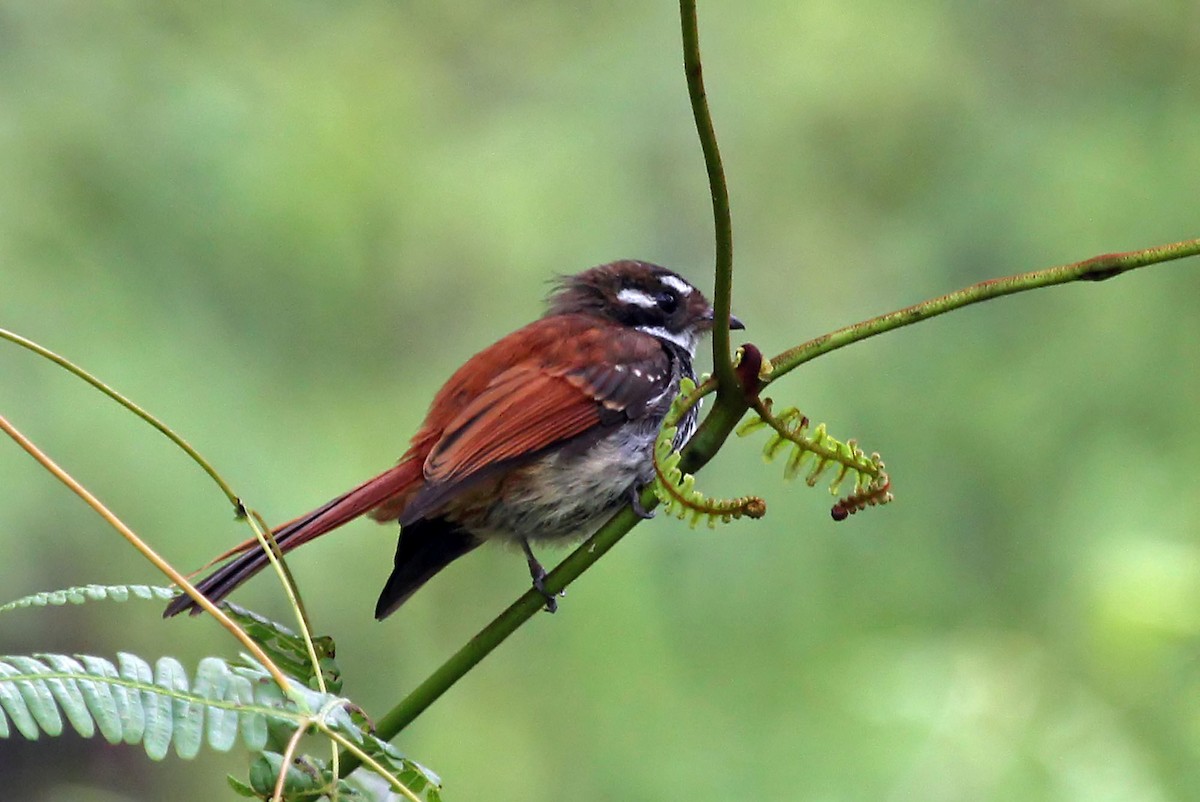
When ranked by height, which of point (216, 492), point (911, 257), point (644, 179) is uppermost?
point (911, 257)

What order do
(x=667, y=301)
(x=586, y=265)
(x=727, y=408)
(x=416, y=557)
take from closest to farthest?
1. (x=727, y=408)
2. (x=416, y=557)
3. (x=667, y=301)
4. (x=586, y=265)

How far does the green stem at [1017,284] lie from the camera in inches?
73.0

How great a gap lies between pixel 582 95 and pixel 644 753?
12.1ft

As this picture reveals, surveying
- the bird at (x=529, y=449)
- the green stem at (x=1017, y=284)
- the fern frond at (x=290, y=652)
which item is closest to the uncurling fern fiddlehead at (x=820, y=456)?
the green stem at (x=1017, y=284)

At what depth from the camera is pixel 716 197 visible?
1.96 metres

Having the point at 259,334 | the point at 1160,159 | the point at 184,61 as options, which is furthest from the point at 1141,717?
the point at 184,61

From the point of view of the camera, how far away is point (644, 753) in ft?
20.1

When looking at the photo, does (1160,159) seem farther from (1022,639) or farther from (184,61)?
(184,61)

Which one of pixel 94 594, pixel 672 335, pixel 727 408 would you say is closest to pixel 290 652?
pixel 94 594

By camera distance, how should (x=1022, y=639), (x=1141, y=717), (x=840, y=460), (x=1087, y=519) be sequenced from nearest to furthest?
(x=840, y=460) → (x=1141, y=717) → (x=1022, y=639) → (x=1087, y=519)

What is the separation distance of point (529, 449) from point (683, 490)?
1811mm

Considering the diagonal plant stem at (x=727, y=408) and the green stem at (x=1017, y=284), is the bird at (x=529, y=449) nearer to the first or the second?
the diagonal plant stem at (x=727, y=408)

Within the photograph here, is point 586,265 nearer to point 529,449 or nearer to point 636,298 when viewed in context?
point 636,298

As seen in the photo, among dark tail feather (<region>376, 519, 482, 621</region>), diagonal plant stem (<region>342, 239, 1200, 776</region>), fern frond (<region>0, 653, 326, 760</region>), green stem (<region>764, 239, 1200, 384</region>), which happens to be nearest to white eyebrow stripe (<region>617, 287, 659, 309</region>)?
dark tail feather (<region>376, 519, 482, 621</region>)
